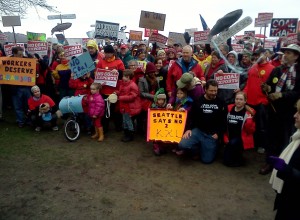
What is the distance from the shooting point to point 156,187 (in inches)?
192

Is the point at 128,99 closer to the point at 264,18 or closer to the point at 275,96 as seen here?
the point at 275,96

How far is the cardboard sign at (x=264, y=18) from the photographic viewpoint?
12.9 metres

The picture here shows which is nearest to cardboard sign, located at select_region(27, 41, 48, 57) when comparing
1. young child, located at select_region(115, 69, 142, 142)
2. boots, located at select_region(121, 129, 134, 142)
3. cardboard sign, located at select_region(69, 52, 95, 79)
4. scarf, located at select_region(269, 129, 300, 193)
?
cardboard sign, located at select_region(69, 52, 95, 79)

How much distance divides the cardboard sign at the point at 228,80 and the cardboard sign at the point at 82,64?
10.2ft

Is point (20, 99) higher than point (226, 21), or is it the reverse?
point (226, 21)

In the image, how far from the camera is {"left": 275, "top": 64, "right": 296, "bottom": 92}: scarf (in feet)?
15.8

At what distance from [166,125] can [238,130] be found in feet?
4.91

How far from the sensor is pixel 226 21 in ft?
21.9

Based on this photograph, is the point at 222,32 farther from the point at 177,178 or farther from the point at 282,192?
the point at 282,192

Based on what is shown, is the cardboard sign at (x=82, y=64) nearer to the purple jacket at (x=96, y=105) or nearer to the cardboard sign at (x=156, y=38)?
the purple jacket at (x=96, y=105)

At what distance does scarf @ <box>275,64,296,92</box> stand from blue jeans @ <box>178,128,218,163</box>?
5.44 feet

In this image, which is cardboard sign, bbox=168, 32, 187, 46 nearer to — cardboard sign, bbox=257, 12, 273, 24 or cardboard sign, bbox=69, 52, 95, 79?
cardboard sign, bbox=257, 12, 273, 24

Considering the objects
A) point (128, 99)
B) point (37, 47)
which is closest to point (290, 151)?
point (128, 99)

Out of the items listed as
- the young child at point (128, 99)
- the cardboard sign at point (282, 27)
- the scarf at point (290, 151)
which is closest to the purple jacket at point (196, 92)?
the young child at point (128, 99)
